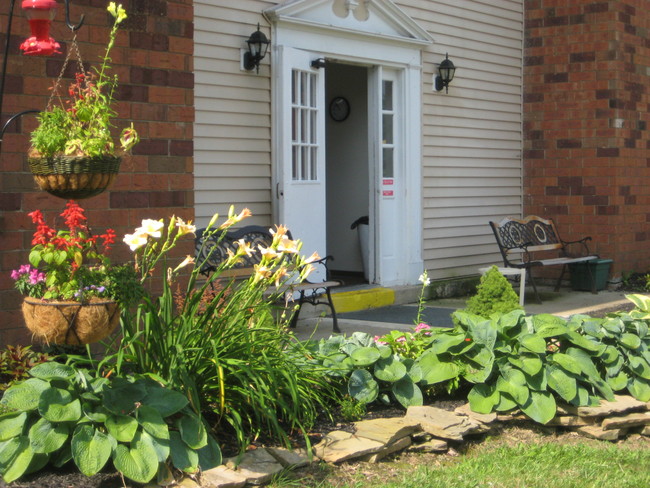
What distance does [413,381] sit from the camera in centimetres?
507

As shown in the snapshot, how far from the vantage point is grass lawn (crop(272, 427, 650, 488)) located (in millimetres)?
4207

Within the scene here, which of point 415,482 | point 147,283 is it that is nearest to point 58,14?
point 147,283

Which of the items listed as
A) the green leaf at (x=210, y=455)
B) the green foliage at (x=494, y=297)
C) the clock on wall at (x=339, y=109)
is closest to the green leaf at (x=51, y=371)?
the green leaf at (x=210, y=455)

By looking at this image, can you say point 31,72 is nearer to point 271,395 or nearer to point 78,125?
point 78,125

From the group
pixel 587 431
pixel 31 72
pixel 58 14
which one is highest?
pixel 58 14

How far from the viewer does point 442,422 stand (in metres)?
4.74

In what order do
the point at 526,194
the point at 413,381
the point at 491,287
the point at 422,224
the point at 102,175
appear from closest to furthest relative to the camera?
the point at 102,175
the point at 413,381
the point at 491,287
the point at 422,224
the point at 526,194

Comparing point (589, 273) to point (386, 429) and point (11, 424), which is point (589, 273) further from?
point (11, 424)

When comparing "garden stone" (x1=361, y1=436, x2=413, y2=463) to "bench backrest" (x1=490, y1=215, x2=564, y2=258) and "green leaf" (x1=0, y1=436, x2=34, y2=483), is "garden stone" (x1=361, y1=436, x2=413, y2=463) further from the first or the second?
"bench backrest" (x1=490, y1=215, x2=564, y2=258)

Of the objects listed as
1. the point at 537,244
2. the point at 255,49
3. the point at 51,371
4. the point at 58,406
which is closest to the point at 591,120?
the point at 537,244

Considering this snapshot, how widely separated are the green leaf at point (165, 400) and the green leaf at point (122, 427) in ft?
0.41

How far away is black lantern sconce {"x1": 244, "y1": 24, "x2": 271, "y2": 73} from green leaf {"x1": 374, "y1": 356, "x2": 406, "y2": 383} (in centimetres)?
426

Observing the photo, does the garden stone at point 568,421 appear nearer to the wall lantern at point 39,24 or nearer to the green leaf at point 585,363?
the green leaf at point 585,363

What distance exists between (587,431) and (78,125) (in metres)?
3.16
